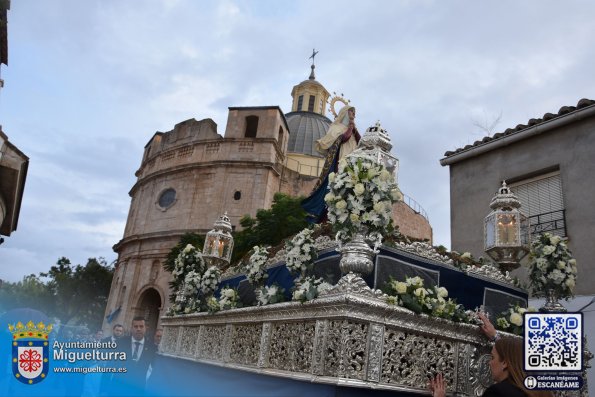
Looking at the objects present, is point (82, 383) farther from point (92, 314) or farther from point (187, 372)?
point (92, 314)

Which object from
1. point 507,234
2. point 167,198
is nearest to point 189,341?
point 507,234

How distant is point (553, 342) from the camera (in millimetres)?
2945

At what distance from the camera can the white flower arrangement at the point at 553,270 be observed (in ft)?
25.2

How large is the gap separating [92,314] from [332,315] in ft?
166

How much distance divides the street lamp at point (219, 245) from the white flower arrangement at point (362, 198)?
22.3 ft

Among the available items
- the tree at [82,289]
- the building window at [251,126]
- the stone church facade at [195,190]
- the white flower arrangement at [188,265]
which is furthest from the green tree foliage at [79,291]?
the white flower arrangement at [188,265]

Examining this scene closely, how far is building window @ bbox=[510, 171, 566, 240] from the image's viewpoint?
1209 cm

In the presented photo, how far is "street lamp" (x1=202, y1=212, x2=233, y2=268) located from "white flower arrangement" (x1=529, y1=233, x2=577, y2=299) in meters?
7.66

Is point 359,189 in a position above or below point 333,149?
below

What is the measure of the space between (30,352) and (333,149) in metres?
7.51

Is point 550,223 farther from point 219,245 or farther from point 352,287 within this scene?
point 352,287

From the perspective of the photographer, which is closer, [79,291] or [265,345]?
[265,345]

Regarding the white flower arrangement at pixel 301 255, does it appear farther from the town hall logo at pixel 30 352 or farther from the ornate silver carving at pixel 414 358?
the town hall logo at pixel 30 352

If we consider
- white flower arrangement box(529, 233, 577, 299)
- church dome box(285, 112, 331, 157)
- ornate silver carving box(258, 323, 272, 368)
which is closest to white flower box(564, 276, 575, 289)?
white flower arrangement box(529, 233, 577, 299)
